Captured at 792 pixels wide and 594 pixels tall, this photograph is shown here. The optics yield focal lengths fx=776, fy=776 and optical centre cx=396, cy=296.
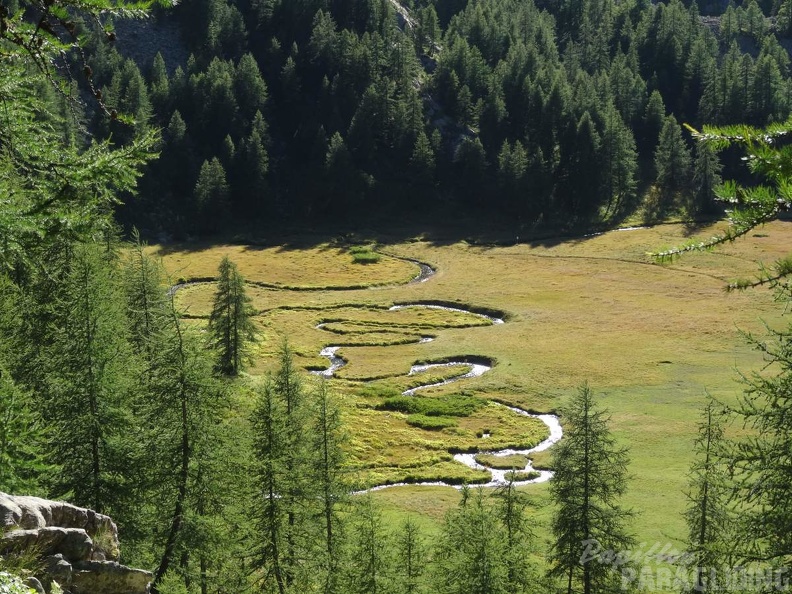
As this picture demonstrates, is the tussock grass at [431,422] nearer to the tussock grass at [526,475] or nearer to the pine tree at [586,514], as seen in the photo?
the tussock grass at [526,475]

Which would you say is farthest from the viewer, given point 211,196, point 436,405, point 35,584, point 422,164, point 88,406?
point 422,164

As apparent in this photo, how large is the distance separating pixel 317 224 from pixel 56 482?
107489 millimetres

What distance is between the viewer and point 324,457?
3269 centimetres

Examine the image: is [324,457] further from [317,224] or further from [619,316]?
[317,224]

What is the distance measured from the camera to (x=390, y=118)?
142500 mm

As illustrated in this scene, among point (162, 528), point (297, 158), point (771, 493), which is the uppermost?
point (297, 158)

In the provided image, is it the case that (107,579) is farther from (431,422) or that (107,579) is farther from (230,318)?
(230,318)

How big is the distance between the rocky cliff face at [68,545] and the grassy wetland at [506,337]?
22417 mm

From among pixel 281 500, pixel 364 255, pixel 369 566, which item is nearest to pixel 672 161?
pixel 364 255

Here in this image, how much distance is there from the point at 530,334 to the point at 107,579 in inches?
2635

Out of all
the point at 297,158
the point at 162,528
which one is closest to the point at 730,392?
the point at 162,528

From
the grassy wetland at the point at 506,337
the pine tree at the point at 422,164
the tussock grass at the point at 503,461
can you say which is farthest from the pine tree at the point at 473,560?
the pine tree at the point at 422,164

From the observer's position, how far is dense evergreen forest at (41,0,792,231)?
12988cm

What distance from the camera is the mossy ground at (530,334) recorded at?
51.3 meters
